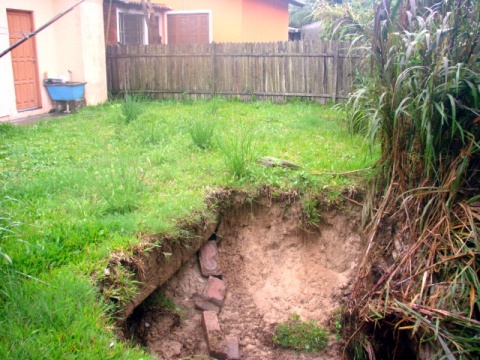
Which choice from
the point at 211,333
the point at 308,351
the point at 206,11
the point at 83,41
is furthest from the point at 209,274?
the point at 206,11

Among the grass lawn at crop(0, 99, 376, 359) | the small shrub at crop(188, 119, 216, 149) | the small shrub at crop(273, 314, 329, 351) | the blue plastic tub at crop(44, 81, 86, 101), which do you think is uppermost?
the blue plastic tub at crop(44, 81, 86, 101)

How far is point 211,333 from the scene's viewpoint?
177 inches

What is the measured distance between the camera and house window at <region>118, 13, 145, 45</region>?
49.3 ft

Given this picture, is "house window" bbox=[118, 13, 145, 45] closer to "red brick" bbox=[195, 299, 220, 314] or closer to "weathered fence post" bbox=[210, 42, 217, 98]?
"weathered fence post" bbox=[210, 42, 217, 98]

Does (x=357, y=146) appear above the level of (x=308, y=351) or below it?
above

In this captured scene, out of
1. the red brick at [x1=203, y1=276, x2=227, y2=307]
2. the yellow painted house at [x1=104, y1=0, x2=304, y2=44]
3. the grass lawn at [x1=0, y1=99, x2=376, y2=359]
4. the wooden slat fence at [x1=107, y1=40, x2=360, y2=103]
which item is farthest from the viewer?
the yellow painted house at [x1=104, y1=0, x2=304, y2=44]

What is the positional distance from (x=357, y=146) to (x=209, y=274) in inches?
125

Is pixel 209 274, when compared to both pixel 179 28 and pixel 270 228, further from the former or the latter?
pixel 179 28

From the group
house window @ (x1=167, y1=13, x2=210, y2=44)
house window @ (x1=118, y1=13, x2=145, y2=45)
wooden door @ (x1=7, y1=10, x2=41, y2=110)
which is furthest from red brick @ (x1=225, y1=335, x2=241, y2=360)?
house window @ (x1=167, y1=13, x2=210, y2=44)

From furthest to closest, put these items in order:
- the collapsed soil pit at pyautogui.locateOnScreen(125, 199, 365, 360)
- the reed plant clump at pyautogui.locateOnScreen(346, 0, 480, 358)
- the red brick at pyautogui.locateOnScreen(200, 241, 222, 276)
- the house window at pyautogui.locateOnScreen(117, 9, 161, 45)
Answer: the house window at pyautogui.locateOnScreen(117, 9, 161, 45) < the red brick at pyautogui.locateOnScreen(200, 241, 222, 276) < the collapsed soil pit at pyautogui.locateOnScreen(125, 199, 365, 360) < the reed plant clump at pyautogui.locateOnScreen(346, 0, 480, 358)

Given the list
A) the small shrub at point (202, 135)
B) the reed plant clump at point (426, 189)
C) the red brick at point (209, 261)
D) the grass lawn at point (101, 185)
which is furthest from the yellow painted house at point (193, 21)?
the reed plant clump at point (426, 189)

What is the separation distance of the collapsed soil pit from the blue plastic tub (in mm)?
7372

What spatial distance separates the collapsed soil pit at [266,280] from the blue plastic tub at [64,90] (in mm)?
7372

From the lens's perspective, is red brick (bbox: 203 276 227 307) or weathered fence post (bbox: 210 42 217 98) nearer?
red brick (bbox: 203 276 227 307)
